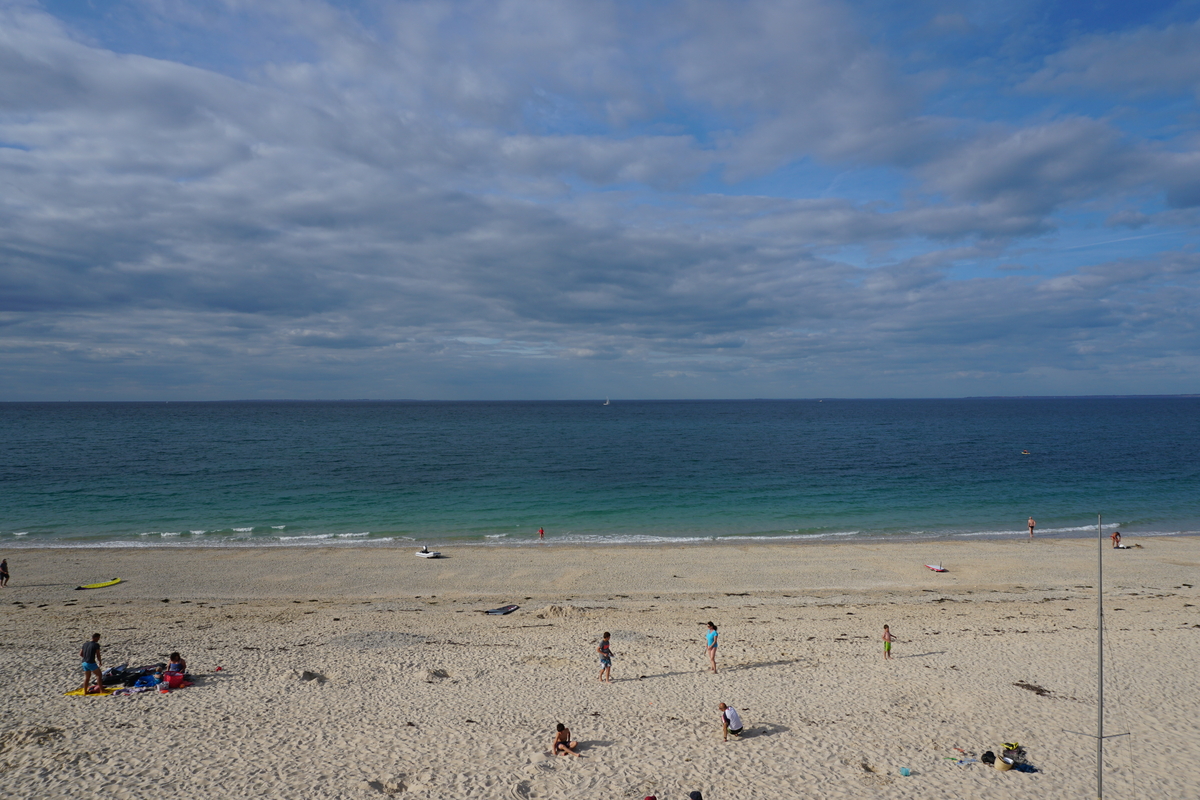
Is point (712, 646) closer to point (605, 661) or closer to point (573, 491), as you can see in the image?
point (605, 661)

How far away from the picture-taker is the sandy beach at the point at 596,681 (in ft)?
40.6

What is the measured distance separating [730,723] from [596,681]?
4.61 metres

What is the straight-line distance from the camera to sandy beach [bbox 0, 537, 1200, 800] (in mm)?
12367

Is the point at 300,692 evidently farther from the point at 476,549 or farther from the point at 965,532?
the point at 965,532

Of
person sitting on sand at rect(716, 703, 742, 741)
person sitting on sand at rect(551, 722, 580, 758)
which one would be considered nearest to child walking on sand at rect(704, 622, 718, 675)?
person sitting on sand at rect(716, 703, 742, 741)

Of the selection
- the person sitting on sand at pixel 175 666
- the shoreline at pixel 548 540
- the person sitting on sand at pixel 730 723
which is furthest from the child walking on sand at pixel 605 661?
the shoreline at pixel 548 540

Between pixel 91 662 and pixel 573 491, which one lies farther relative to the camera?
pixel 573 491

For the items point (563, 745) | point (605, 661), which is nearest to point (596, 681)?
point (605, 661)

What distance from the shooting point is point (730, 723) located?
13766 mm

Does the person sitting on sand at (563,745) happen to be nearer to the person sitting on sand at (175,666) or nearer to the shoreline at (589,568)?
the person sitting on sand at (175,666)

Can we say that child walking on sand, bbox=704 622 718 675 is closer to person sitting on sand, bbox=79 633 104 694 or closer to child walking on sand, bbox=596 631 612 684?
child walking on sand, bbox=596 631 612 684

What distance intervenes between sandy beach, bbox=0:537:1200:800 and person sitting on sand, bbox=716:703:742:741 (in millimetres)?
194

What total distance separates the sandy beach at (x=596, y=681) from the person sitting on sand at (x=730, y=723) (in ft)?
0.64

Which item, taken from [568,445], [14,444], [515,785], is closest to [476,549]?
[515,785]
